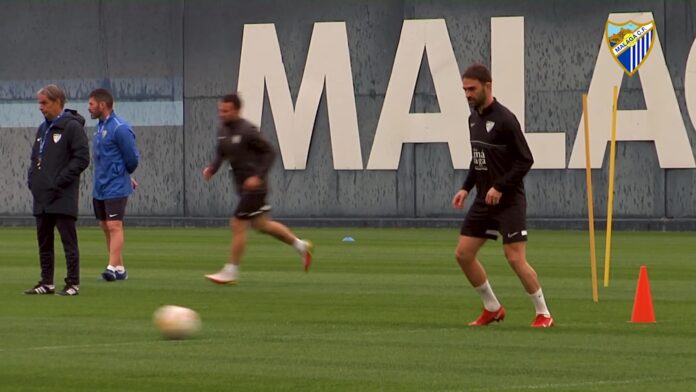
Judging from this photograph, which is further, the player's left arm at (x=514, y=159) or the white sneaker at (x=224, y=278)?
the white sneaker at (x=224, y=278)

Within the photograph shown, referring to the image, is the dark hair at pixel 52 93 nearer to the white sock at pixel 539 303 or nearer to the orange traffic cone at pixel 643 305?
the white sock at pixel 539 303

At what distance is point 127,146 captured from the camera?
22.3 metres

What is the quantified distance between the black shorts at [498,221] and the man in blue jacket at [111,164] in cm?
738

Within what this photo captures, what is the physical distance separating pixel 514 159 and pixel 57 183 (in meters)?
5.88

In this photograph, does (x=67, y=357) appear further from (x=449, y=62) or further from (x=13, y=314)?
(x=449, y=62)

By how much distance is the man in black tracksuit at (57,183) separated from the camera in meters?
19.5

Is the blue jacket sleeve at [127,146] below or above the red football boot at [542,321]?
above

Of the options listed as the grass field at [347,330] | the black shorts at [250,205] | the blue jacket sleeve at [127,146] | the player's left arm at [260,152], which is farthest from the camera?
the blue jacket sleeve at [127,146]

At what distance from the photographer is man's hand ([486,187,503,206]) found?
1535cm

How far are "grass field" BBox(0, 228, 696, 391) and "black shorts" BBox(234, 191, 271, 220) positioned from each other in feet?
2.81

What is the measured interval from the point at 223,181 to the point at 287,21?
369 cm

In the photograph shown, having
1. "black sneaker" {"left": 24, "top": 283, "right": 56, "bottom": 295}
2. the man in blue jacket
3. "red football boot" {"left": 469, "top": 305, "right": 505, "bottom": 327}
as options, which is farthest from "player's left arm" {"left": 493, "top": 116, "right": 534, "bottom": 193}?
the man in blue jacket

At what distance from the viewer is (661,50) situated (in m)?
36.5

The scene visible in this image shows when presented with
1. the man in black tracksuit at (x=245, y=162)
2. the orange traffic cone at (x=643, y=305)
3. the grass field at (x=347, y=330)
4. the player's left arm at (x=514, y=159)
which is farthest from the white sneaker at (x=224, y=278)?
the orange traffic cone at (x=643, y=305)
